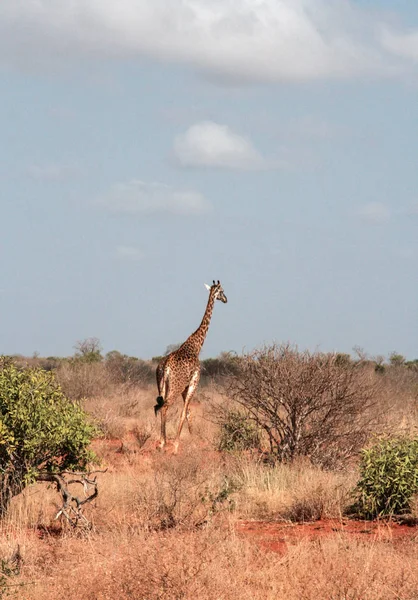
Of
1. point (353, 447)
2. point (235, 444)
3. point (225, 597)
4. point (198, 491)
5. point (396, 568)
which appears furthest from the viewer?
point (235, 444)

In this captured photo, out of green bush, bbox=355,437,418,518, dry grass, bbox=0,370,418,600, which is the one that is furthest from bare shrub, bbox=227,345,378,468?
green bush, bbox=355,437,418,518

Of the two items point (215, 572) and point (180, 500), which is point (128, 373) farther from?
point (215, 572)

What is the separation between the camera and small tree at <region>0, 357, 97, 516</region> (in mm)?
10312

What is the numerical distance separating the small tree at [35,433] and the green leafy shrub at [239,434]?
17.5 feet

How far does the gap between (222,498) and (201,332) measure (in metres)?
7.70

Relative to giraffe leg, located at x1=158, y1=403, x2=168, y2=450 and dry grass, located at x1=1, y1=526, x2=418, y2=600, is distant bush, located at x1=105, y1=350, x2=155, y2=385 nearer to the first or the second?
giraffe leg, located at x1=158, y1=403, x2=168, y2=450

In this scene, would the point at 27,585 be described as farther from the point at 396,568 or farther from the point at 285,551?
the point at 396,568

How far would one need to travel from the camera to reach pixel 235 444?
15.9 m

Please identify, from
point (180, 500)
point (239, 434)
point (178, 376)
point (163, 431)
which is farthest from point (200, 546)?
point (178, 376)

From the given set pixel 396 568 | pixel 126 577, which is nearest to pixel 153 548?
pixel 126 577

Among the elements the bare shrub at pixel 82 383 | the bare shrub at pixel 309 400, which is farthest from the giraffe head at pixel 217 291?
the bare shrub at pixel 82 383

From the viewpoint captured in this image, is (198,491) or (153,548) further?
(198,491)

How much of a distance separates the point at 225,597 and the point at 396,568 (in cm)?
152

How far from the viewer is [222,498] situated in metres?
11.1
